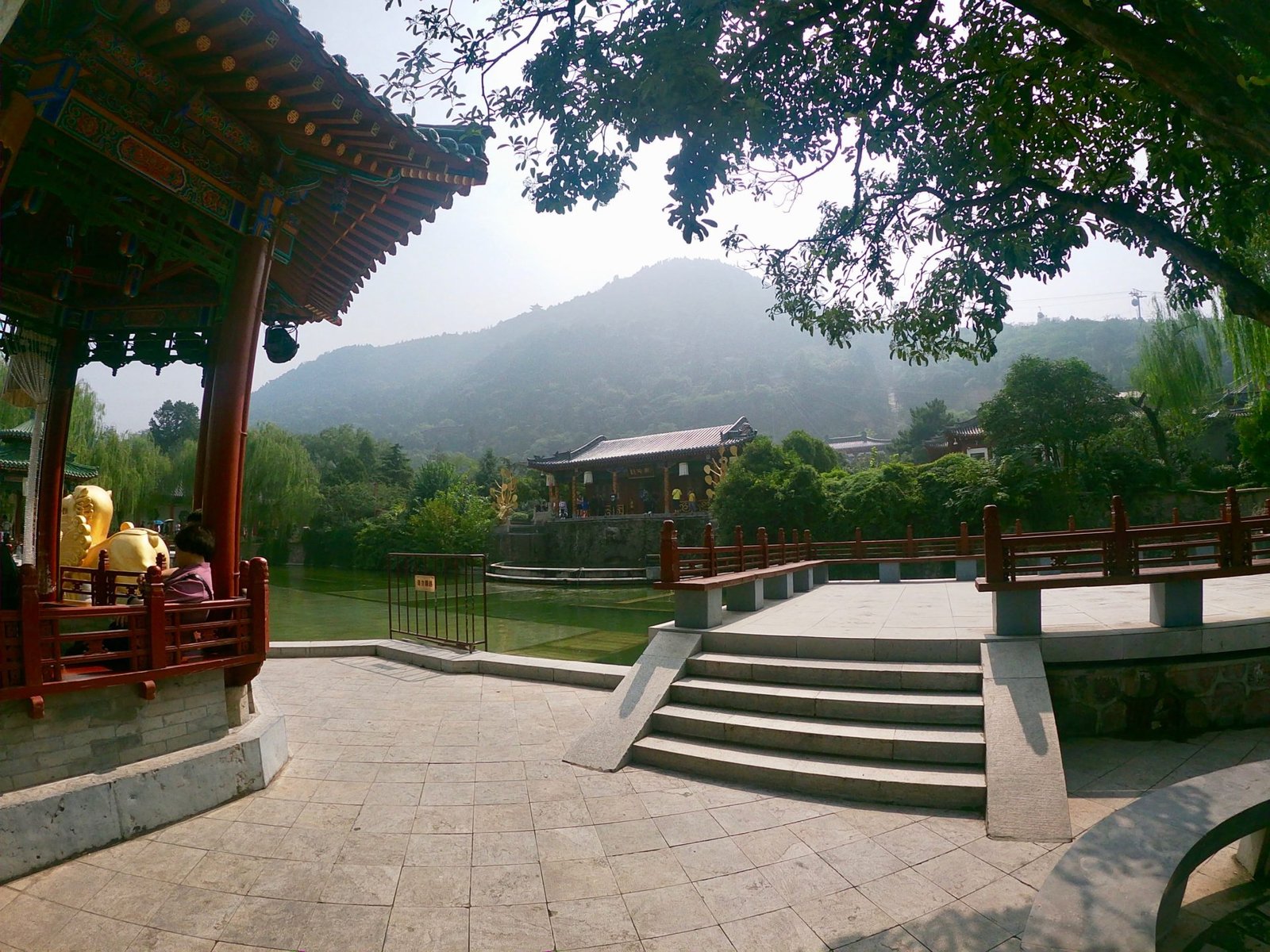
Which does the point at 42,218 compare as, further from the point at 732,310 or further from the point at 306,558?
the point at 732,310

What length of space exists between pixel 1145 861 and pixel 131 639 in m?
4.78

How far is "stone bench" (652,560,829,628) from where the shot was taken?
6586 millimetres

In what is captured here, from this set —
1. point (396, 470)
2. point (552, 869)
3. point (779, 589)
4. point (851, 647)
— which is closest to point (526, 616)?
point (779, 589)

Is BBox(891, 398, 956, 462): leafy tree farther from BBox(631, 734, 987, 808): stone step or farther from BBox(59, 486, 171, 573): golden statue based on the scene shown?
BBox(59, 486, 171, 573): golden statue

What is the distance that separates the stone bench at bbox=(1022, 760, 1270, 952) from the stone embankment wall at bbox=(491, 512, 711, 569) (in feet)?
83.8

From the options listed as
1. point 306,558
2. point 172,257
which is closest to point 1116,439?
point 172,257

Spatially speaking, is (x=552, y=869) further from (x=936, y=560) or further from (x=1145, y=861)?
(x=936, y=560)

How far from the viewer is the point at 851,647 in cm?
564

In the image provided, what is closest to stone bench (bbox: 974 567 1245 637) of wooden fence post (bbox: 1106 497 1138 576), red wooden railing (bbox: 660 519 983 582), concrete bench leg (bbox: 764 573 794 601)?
wooden fence post (bbox: 1106 497 1138 576)

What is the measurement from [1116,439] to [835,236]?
65.3 feet

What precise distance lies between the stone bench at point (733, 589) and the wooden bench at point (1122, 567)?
2348mm

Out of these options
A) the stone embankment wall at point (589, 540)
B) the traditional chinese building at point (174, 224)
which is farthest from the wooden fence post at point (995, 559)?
the stone embankment wall at point (589, 540)

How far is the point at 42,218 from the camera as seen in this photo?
5.60m

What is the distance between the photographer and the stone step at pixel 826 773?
13.4 ft
